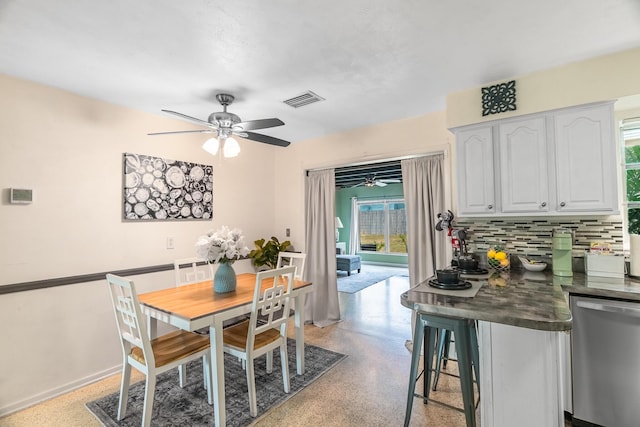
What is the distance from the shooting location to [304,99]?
9.10 ft

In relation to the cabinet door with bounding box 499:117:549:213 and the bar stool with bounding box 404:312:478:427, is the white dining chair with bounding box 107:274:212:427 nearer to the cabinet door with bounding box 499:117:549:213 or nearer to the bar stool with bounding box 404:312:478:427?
the bar stool with bounding box 404:312:478:427

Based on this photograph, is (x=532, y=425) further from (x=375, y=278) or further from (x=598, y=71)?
(x=375, y=278)

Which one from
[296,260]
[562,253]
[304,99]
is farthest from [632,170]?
[296,260]

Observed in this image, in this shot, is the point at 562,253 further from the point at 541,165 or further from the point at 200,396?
the point at 200,396

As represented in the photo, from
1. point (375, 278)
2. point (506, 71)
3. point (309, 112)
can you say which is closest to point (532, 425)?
point (506, 71)

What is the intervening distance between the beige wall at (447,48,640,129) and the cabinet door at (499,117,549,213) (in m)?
0.14

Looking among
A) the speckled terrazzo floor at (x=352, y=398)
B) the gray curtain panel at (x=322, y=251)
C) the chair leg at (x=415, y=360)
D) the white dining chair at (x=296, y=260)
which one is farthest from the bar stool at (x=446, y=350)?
the gray curtain panel at (x=322, y=251)

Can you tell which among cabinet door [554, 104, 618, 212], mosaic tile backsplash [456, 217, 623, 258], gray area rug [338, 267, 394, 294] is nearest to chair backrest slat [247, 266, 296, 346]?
mosaic tile backsplash [456, 217, 623, 258]

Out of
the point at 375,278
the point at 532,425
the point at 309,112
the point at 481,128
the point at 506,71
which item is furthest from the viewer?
the point at 375,278

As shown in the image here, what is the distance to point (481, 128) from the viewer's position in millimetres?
2553

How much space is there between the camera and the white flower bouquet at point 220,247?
2352 mm

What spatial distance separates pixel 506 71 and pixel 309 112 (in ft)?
5.80

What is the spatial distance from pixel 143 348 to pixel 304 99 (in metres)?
2.34

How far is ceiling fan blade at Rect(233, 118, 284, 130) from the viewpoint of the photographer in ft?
7.73
